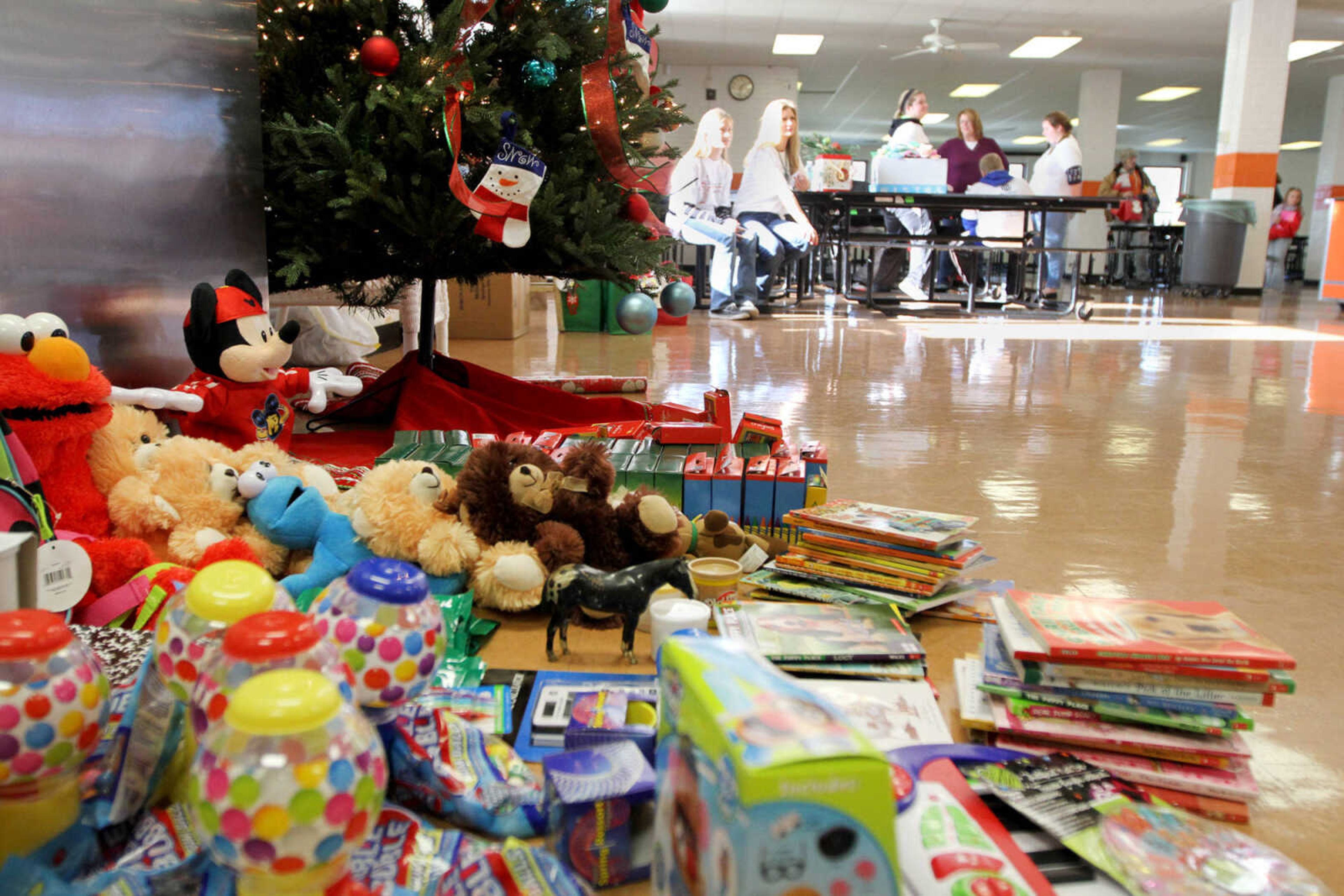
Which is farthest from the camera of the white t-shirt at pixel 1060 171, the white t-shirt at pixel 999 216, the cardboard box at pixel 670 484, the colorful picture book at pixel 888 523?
the white t-shirt at pixel 1060 171

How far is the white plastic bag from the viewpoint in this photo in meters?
3.89

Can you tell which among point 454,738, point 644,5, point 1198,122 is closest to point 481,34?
→ point 644,5

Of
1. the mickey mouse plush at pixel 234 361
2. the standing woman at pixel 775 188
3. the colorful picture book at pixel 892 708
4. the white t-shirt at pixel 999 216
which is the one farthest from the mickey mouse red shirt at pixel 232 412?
the white t-shirt at pixel 999 216

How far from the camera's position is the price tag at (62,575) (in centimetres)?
117

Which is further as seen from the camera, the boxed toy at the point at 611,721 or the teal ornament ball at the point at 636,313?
the teal ornament ball at the point at 636,313

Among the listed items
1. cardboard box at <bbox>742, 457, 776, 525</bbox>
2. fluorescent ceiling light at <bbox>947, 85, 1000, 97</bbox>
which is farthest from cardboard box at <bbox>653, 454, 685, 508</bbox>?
fluorescent ceiling light at <bbox>947, 85, 1000, 97</bbox>

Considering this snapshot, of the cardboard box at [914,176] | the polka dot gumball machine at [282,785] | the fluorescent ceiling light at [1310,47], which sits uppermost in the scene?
the fluorescent ceiling light at [1310,47]

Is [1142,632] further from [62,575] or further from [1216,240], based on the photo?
[1216,240]

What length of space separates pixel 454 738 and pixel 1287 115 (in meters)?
21.3

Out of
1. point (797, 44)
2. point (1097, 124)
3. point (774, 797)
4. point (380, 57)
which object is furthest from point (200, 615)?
point (1097, 124)

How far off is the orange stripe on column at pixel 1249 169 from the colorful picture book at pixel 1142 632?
36.4ft

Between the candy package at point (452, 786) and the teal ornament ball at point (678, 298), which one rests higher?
the teal ornament ball at point (678, 298)

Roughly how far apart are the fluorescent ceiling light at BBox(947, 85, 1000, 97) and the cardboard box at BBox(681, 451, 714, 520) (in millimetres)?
14790

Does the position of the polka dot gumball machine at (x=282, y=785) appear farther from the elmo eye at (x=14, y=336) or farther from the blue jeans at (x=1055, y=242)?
the blue jeans at (x=1055, y=242)
